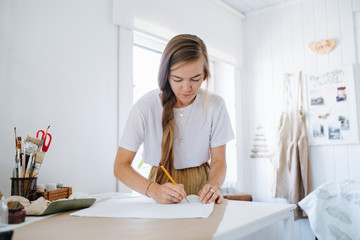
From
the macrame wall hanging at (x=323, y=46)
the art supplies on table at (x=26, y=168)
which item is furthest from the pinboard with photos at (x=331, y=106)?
the art supplies on table at (x=26, y=168)

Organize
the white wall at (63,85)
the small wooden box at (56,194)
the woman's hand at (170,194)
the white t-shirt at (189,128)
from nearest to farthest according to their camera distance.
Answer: the woman's hand at (170,194)
the small wooden box at (56,194)
the white t-shirt at (189,128)
the white wall at (63,85)

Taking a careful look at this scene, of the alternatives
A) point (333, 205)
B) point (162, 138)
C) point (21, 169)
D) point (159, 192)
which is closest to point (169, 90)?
point (162, 138)

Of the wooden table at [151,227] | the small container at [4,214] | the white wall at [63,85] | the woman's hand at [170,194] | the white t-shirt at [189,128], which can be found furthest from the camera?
the white wall at [63,85]

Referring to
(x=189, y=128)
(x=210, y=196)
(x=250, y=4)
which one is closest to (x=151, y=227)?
(x=210, y=196)

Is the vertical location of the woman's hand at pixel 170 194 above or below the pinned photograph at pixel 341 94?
below

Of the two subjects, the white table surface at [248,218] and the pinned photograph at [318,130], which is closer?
the white table surface at [248,218]

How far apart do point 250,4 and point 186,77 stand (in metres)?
2.09

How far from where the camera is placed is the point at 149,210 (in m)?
0.84

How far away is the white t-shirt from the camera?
1.23 meters

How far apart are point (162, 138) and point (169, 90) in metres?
0.20

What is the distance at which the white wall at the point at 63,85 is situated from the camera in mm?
1338

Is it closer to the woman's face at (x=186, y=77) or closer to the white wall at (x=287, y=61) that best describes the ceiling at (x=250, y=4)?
the white wall at (x=287, y=61)

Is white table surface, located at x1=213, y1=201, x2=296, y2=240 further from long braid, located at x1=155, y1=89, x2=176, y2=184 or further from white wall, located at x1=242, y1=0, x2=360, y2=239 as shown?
white wall, located at x1=242, y1=0, x2=360, y2=239

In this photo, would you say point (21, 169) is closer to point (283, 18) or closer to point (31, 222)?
point (31, 222)
